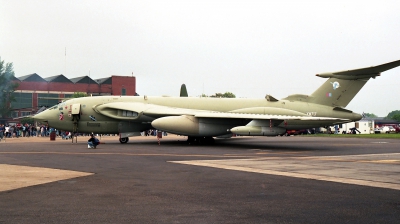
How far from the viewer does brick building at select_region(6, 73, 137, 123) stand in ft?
290

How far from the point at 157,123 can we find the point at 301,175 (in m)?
17.3

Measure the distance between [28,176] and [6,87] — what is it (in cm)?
6974

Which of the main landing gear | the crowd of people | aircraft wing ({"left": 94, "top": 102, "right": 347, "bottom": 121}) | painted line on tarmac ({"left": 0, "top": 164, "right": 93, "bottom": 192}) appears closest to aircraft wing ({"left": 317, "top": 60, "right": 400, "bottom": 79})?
aircraft wing ({"left": 94, "top": 102, "right": 347, "bottom": 121})

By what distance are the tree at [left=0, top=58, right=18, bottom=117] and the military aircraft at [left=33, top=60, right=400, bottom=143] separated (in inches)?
1750

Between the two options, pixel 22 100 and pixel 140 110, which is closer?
pixel 140 110

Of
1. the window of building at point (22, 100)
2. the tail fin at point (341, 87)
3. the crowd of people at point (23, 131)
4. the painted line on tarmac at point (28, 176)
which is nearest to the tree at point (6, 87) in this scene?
the window of building at point (22, 100)

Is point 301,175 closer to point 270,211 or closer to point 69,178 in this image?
point 270,211

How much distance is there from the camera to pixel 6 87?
76438 millimetres

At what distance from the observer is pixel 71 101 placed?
33.1 metres

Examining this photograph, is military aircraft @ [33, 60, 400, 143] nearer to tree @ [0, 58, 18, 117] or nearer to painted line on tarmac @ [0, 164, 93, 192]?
painted line on tarmac @ [0, 164, 93, 192]

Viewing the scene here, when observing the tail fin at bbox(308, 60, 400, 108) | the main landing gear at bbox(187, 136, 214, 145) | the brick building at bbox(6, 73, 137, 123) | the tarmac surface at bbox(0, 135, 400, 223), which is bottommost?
the tarmac surface at bbox(0, 135, 400, 223)

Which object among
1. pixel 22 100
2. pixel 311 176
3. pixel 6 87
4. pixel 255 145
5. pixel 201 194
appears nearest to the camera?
pixel 201 194

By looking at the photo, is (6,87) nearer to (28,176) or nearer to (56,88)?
(56,88)

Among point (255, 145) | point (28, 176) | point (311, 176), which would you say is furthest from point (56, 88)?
point (311, 176)
